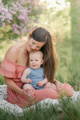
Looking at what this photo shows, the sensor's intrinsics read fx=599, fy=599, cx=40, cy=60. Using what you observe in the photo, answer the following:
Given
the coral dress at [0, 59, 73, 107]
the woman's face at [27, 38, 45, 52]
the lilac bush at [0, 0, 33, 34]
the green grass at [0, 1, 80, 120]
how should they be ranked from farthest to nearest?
the green grass at [0, 1, 80, 120]
the lilac bush at [0, 0, 33, 34]
the coral dress at [0, 59, 73, 107]
the woman's face at [27, 38, 45, 52]

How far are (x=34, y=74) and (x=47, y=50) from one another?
11.0 inches

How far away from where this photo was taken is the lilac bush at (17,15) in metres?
8.71

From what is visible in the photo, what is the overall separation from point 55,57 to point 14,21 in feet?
10.2

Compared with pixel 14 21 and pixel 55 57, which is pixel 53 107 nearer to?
pixel 55 57

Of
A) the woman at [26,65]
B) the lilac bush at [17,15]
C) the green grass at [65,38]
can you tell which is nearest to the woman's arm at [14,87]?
the woman at [26,65]

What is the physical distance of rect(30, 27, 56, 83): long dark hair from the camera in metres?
6.00

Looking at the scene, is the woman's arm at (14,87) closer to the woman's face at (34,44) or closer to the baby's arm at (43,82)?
the baby's arm at (43,82)

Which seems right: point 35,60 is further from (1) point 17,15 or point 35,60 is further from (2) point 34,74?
(1) point 17,15

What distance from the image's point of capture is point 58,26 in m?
10.9

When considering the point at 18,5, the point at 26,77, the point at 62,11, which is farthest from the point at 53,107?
the point at 62,11

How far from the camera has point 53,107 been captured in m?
5.54

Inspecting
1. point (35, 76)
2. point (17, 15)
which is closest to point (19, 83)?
point (35, 76)

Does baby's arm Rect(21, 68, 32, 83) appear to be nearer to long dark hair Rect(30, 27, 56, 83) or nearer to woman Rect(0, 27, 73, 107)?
woman Rect(0, 27, 73, 107)

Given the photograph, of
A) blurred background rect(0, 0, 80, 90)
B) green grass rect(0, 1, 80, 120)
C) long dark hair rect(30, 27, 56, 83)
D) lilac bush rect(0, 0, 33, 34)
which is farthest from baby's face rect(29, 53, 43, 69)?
green grass rect(0, 1, 80, 120)
